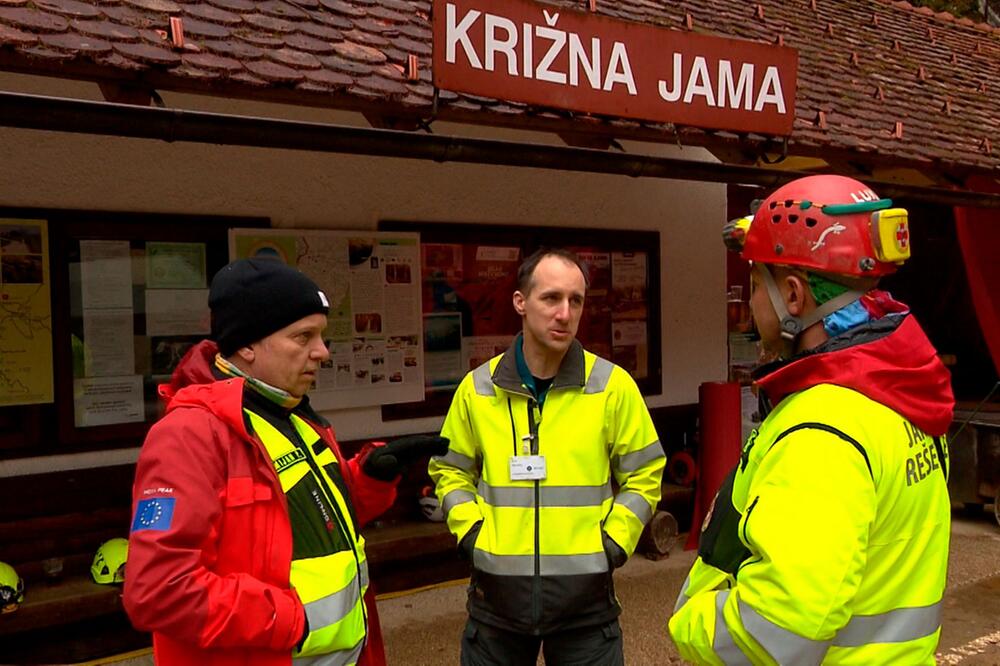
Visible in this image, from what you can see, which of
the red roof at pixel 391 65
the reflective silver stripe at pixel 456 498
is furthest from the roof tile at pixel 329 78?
the reflective silver stripe at pixel 456 498

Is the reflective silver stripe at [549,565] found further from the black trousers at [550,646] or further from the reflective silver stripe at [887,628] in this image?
the reflective silver stripe at [887,628]

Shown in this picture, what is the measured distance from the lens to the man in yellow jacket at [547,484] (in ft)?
9.00

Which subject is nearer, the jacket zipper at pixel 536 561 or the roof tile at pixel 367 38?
the jacket zipper at pixel 536 561

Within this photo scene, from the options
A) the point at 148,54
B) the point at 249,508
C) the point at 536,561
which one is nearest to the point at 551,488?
the point at 536,561

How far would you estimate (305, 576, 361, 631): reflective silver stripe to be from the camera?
78.7 inches

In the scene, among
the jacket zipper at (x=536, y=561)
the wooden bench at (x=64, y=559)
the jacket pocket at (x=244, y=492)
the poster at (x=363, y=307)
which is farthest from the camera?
the poster at (x=363, y=307)

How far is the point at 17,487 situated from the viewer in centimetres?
429

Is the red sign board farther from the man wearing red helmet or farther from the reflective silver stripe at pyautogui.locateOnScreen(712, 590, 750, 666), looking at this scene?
the reflective silver stripe at pyautogui.locateOnScreen(712, 590, 750, 666)

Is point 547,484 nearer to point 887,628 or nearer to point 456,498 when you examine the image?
point 456,498

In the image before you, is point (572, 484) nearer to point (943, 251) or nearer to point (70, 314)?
point (70, 314)

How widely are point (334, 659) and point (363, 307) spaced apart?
3441mm

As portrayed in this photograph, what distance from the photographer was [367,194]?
5.39 meters

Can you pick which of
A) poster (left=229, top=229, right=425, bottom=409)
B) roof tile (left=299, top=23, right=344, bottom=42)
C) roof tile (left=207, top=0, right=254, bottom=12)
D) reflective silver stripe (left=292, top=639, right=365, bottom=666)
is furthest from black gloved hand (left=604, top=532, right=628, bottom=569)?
roof tile (left=207, top=0, right=254, bottom=12)

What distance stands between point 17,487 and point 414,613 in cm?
223
